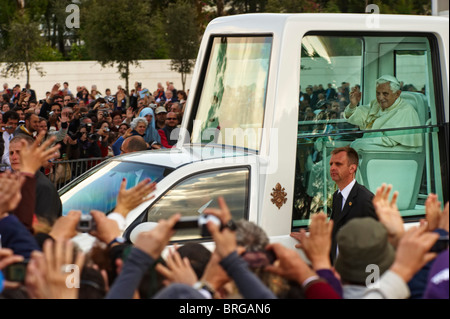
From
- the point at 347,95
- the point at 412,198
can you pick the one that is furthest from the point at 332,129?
the point at 412,198

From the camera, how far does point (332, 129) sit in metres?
6.00

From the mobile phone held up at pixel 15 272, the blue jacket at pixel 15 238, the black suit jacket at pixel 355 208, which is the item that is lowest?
the black suit jacket at pixel 355 208

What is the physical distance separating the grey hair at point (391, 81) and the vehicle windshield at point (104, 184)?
6.95 ft

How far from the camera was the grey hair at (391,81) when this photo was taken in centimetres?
599

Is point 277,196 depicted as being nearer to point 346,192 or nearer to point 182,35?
point 346,192

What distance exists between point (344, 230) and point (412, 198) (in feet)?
8.52

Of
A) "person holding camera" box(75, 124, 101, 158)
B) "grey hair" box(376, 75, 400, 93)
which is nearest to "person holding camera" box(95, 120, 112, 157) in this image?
"person holding camera" box(75, 124, 101, 158)

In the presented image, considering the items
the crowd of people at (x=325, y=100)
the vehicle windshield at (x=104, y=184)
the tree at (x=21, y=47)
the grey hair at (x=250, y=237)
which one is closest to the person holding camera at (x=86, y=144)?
the vehicle windshield at (x=104, y=184)

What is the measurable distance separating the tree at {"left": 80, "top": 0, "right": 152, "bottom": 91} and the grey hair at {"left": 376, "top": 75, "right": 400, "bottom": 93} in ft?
81.1

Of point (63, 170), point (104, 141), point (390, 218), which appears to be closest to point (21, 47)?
point (104, 141)

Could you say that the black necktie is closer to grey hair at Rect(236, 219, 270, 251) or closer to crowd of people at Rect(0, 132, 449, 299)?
crowd of people at Rect(0, 132, 449, 299)

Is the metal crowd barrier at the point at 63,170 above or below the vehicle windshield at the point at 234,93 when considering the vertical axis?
below

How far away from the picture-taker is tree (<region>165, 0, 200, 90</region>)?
3497 centimetres

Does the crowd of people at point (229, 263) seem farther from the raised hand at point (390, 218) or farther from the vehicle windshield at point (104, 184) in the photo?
the vehicle windshield at point (104, 184)
